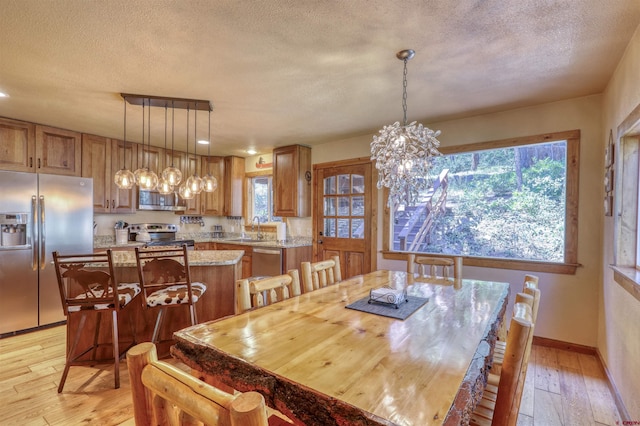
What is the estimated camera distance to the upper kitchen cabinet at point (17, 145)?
10.7 ft

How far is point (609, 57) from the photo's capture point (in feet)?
6.69

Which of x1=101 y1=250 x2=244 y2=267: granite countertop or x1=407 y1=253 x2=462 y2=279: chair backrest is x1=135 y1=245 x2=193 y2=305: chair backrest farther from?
x1=407 y1=253 x2=462 y2=279: chair backrest

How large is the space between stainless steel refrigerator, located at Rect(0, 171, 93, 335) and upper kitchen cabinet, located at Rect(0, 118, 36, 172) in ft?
0.95

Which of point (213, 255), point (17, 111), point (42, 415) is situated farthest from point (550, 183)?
point (17, 111)

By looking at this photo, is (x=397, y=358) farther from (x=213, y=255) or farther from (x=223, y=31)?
(x=213, y=255)

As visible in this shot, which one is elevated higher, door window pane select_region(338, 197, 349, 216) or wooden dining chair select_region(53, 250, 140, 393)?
door window pane select_region(338, 197, 349, 216)

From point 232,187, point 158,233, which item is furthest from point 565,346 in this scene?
point 158,233

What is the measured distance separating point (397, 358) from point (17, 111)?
4190mm

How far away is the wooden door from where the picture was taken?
403 centimetres

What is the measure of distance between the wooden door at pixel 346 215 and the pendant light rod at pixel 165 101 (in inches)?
77.2

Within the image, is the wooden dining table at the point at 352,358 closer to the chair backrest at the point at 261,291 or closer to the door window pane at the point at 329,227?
the chair backrest at the point at 261,291

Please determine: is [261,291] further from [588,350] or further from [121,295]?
[588,350]

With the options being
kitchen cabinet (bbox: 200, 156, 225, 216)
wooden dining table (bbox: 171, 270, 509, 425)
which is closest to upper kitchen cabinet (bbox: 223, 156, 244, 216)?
kitchen cabinet (bbox: 200, 156, 225, 216)

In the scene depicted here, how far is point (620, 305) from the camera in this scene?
202 centimetres
